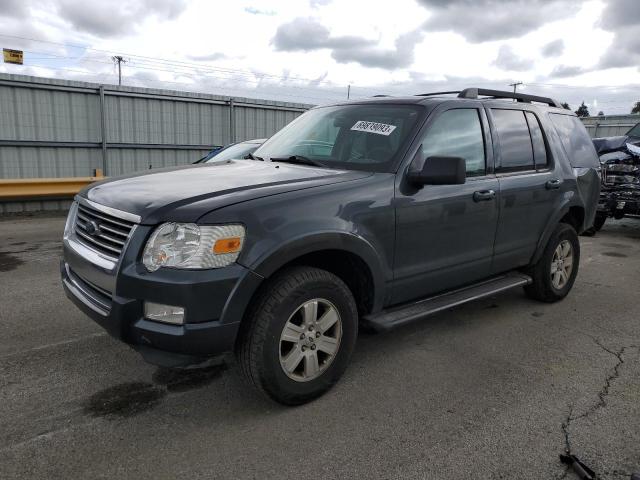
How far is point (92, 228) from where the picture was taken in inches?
119

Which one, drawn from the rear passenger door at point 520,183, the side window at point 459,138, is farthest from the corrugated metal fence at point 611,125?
the side window at point 459,138

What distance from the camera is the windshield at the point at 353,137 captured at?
3570 millimetres

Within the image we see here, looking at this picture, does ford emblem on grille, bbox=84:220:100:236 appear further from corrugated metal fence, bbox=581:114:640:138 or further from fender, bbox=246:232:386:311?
corrugated metal fence, bbox=581:114:640:138

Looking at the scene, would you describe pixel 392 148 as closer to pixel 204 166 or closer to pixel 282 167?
pixel 282 167

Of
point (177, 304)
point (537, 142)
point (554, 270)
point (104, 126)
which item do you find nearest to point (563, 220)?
point (554, 270)

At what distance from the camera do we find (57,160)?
11.9 m

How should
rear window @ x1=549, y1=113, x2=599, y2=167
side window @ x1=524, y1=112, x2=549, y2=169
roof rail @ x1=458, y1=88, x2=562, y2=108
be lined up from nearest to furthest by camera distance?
1. roof rail @ x1=458, y1=88, x2=562, y2=108
2. side window @ x1=524, y1=112, x2=549, y2=169
3. rear window @ x1=549, y1=113, x2=599, y2=167

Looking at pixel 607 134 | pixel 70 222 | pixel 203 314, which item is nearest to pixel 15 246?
pixel 70 222

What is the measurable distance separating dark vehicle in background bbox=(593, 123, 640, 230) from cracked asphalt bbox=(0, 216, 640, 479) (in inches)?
201

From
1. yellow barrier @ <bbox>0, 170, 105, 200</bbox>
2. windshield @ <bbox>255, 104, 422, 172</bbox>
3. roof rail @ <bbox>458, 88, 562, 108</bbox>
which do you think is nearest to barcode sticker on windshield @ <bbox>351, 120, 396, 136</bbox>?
windshield @ <bbox>255, 104, 422, 172</bbox>

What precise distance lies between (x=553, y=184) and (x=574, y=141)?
0.86 metres

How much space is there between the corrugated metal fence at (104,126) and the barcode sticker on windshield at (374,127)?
8.82 meters

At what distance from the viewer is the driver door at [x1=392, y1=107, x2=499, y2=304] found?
3.48 meters

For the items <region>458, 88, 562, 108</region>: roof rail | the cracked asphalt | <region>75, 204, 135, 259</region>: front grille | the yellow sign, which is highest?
the yellow sign
